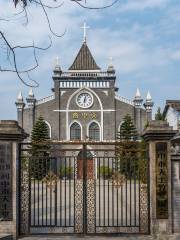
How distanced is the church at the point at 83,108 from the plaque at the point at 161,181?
35600mm

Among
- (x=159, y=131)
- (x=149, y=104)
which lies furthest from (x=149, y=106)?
(x=159, y=131)

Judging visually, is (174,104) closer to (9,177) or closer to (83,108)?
(83,108)

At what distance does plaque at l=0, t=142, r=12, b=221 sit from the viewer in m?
9.30

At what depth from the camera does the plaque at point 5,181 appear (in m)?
9.30

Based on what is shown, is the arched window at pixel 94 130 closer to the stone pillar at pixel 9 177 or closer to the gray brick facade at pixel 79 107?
the gray brick facade at pixel 79 107

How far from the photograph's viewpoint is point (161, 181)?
948 cm

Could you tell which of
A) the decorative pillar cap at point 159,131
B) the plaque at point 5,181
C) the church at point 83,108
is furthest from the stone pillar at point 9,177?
the church at point 83,108

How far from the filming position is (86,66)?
4928 cm

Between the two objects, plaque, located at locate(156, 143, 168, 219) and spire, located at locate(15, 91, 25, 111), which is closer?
plaque, located at locate(156, 143, 168, 219)


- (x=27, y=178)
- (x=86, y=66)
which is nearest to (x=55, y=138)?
(x=86, y=66)

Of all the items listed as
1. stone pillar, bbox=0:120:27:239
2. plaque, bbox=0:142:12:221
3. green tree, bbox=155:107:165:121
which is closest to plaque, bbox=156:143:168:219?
stone pillar, bbox=0:120:27:239

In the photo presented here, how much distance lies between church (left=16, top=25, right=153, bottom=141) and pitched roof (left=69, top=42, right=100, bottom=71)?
8.04ft

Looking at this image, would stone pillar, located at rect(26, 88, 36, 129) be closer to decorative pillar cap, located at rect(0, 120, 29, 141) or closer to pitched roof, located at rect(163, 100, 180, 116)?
pitched roof, located at rect(163, 100, 180, 116)

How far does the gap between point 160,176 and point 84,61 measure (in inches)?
1621
